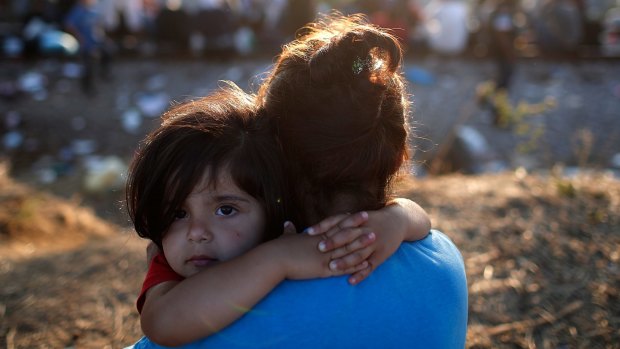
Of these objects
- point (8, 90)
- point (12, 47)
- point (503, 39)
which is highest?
point (503, 39)

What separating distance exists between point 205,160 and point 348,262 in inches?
18.4

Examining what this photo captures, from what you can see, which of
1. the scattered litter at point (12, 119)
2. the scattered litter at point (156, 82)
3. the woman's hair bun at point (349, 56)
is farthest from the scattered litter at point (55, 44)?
the woman's hair bun at point (349, 56)

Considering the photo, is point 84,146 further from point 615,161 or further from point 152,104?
point 615,161

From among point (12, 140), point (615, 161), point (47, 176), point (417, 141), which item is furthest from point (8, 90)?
point (615, 161)

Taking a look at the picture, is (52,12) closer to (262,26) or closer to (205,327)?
(262,26)

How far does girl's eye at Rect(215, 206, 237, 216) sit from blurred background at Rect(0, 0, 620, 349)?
63cm

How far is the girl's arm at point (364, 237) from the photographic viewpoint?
1423mm

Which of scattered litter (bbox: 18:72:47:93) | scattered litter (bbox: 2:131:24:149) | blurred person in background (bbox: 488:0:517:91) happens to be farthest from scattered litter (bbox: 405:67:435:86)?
scattered litter (bbox: 18:72:47:93)

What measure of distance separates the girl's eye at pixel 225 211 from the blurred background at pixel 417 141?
2.05ft

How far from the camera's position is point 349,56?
5.12ft

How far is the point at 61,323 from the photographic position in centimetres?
305

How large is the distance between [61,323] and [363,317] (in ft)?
7.20

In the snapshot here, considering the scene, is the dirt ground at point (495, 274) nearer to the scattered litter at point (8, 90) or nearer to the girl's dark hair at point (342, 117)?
the girl's dark hair at point (342, 117)

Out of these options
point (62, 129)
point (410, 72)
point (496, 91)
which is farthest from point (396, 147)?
point (410, 72)
